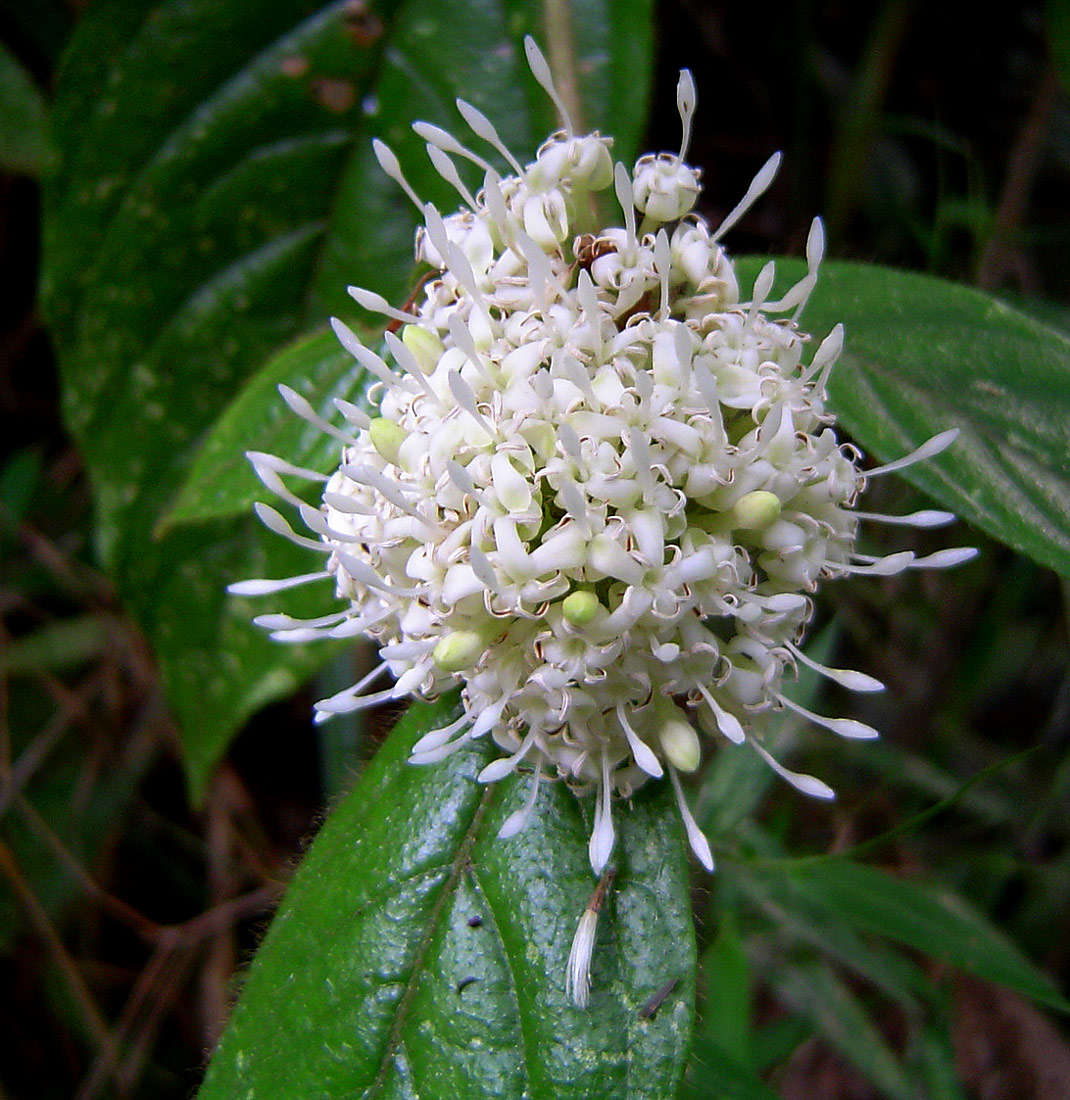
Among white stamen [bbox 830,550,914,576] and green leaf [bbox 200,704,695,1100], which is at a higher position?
white stamen [bbox 830,550,914,576]

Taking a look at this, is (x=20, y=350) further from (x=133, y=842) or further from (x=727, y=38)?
(x=727, y=38)

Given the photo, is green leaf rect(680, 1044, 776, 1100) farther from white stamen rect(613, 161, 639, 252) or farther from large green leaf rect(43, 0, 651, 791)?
white stamen rect(613, 161, 639, 252)

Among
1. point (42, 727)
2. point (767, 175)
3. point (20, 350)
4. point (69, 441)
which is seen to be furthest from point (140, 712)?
point (767, 175)

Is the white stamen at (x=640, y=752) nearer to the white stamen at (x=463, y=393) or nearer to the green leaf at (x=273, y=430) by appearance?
the white stamen at (x=463, y=393)

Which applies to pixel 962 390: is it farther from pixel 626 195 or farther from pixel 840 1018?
pixel 840 1018

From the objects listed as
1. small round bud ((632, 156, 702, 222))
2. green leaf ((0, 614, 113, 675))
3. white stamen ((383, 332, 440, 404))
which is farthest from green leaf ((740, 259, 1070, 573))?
green leaf ((0, 614, 113, 675))

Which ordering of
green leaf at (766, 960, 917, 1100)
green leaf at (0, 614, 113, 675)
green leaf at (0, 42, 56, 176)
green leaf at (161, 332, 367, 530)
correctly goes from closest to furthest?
green leaf at (161, 332, 367, 530) < green leaf at (766, 960, 917, 1100) < green leaf at (0, 42, 56, 176) < green leaf at (0, 614, 113, 675)
